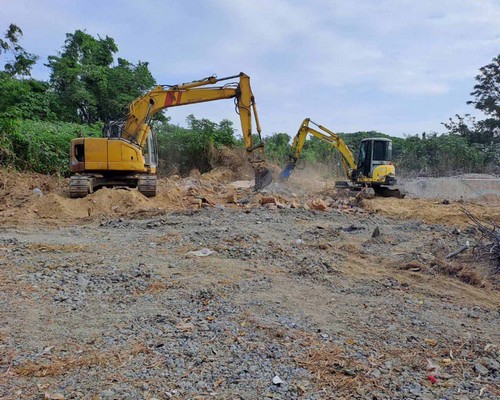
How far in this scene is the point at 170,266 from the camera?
5.41m

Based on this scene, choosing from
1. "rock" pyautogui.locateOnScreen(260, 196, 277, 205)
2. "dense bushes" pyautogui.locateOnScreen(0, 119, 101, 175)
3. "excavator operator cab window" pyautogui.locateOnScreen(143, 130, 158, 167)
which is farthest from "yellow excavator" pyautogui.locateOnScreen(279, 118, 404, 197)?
"dense bushes" pyautogui.locateOnScreen(0, 119, 101, 175)

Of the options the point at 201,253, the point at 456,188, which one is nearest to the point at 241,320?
the point at 201,253

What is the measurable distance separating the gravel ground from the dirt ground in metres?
0.01

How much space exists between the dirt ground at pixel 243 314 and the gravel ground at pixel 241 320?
13 millimetres

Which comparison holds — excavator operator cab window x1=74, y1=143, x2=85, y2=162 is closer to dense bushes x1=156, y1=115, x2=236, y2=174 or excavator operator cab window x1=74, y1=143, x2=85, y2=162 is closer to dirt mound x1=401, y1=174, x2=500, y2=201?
dense bushes x1=156, y1=115, x2=236, y2=174

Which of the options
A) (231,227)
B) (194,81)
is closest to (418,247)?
(231,227)

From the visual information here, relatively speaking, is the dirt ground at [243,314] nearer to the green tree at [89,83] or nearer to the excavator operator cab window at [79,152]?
the excavator operator cab window at [79,152]

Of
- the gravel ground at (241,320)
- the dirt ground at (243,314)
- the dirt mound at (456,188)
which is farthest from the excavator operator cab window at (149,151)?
the dirt mound at (456,188)

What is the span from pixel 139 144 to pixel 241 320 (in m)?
9.03

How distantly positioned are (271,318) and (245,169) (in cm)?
2019

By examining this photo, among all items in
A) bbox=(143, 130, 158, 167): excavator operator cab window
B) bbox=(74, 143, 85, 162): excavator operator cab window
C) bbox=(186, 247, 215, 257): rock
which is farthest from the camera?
bbox=(143, 130, 158, 167): excavator operator cab window

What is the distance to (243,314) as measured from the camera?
378 cm

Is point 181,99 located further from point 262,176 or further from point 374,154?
point 374,154

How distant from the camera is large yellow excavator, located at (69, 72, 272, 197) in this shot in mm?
11016
